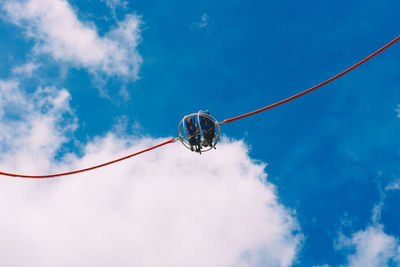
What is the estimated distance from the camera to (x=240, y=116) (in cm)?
1448

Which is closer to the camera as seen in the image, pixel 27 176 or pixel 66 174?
pixel 27 176

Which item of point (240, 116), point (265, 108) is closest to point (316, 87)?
point (265, 108)

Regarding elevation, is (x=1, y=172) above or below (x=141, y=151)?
below

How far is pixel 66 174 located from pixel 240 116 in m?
8.26

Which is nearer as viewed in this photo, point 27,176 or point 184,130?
point 27,176

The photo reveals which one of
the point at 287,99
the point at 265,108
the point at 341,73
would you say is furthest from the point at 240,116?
the point at 341,73

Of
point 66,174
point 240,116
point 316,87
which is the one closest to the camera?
point 316,87

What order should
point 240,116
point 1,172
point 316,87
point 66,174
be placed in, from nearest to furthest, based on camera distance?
point 1,172
point 316,87
point 240,116
point 66,174

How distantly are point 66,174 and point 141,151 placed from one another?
372 centimetres

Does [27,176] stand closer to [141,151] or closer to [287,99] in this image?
[141,151]

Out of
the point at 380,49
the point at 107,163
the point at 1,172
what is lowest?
the point at 1,172

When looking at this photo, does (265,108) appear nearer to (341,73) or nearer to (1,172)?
(341,73)

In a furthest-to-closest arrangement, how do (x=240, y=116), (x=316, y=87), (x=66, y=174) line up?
(x=66, y=174) < (x=240, y=116) < (x=316, y=87)

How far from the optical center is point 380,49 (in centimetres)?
1307
